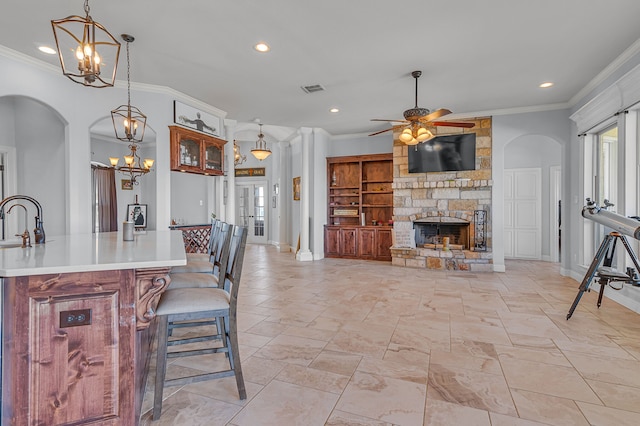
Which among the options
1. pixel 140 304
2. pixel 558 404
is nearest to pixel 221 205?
pixel 140 304

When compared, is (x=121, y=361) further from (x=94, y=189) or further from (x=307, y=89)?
(x=94, y=189)

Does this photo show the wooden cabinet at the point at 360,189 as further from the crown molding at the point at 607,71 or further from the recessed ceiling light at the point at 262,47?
the recessed ceiling light at the point at 262,47

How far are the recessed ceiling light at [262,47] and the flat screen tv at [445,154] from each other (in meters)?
3.34

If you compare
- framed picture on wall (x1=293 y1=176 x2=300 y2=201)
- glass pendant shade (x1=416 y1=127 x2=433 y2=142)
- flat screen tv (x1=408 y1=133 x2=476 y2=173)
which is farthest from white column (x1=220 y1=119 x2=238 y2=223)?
glass pendant shade (x1=416 y1=127 x2=433 y2=142)

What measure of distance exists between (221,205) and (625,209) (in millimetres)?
5819

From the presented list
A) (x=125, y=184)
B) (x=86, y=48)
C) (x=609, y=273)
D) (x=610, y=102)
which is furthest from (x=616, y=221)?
(x=125, y=184)

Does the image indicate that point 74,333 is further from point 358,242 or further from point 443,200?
point 358,242

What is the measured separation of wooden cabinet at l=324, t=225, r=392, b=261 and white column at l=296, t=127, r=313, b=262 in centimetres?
53

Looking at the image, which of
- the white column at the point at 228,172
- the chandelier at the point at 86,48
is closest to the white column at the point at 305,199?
the white column at the point at 228,172

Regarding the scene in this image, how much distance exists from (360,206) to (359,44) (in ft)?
14.4

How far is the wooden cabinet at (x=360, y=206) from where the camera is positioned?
7.20 meters

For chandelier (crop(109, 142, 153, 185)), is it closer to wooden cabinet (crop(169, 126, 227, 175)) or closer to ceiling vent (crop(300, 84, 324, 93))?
wooden cabinet (crop(169, 126, 227, 175))

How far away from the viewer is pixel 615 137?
439 centimetres

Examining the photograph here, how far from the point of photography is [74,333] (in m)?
1.46
